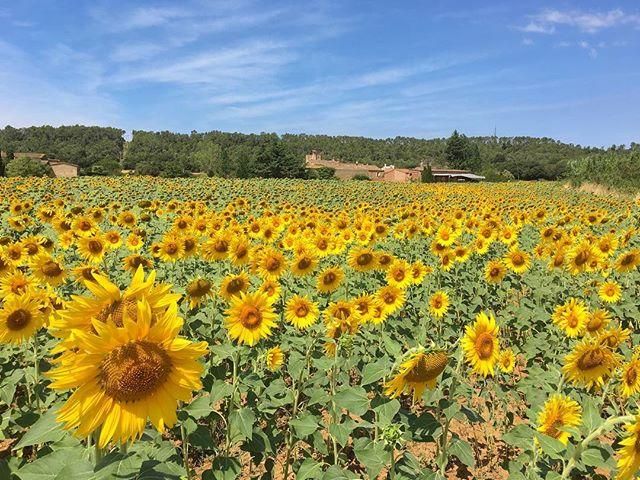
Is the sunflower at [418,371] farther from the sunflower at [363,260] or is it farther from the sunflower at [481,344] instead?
the sunflower at [363,260]

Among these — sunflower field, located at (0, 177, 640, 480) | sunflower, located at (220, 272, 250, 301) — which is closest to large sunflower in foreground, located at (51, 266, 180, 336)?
sunflower field, located at (0, 177, 640, 480)

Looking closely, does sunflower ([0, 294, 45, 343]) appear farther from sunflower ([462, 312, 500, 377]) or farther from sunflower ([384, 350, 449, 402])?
sunflower ([462, 312, 500, 377])

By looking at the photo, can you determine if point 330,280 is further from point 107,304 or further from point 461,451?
point 107,304

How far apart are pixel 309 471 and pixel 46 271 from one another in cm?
348

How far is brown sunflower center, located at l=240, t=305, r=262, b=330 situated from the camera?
335 centimetres

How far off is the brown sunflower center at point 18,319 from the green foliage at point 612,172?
40319 mm

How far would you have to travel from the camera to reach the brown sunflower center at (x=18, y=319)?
9.80 ft

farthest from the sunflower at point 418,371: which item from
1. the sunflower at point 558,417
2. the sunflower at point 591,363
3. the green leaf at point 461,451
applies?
the sunflower at point 591,363

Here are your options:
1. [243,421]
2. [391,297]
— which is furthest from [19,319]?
[391,297]

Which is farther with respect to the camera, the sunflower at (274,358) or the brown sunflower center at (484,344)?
the sunflower at (274,358)

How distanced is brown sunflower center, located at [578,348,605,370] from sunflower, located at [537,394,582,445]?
30 centimetres

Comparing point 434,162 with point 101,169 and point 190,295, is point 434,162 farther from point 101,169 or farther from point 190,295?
point 190,295

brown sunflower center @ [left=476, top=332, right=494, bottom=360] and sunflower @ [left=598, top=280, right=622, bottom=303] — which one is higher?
brown sunflower center @ [left=476, top=332, right=494, bottom=360]

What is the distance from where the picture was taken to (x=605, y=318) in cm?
414
